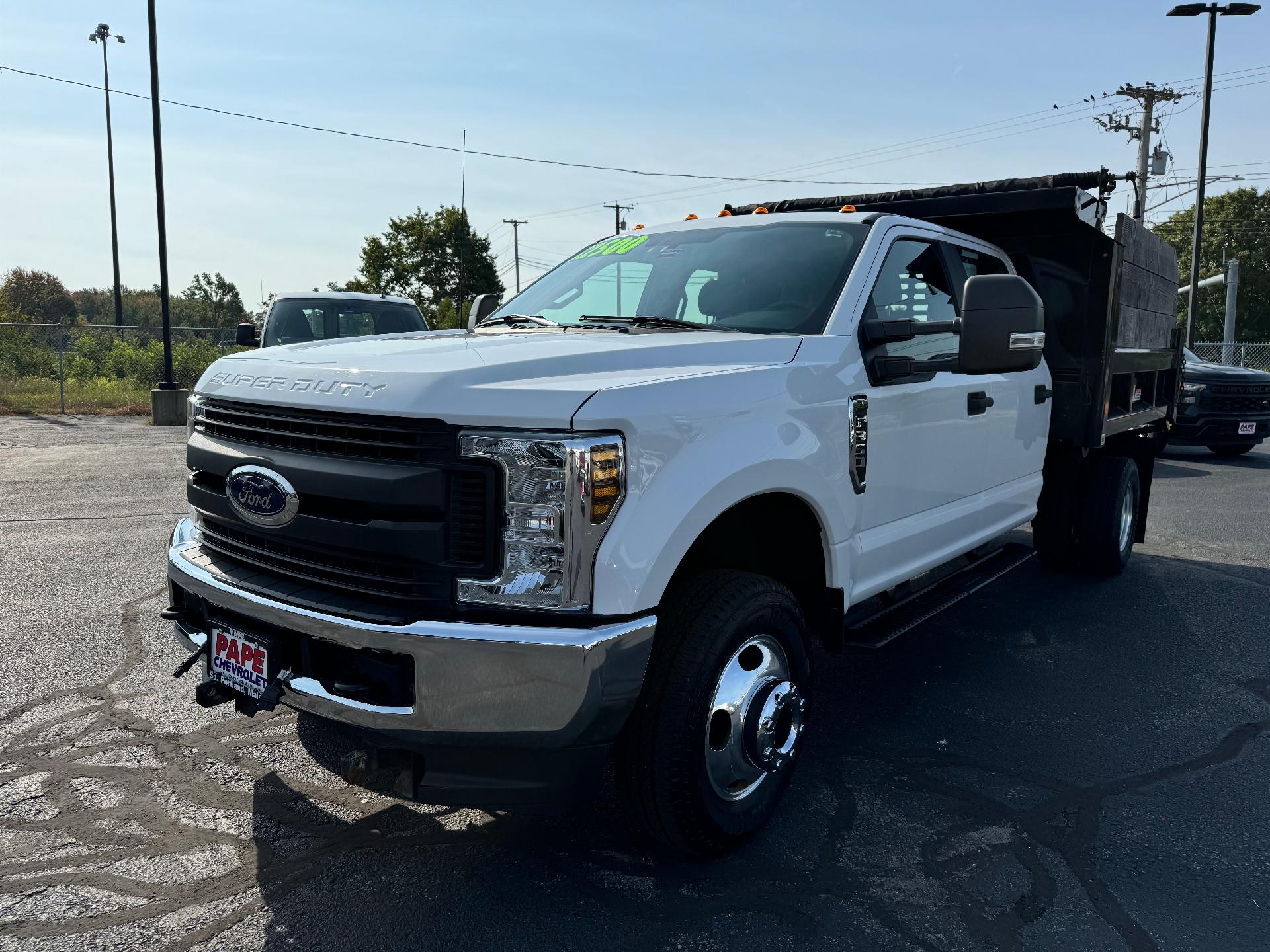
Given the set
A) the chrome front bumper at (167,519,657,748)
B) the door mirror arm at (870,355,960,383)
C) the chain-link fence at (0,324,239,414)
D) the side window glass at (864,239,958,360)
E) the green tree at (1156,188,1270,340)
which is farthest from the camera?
the green tree at (1156,188,1270,340)

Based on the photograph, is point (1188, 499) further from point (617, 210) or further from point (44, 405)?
point (617, 210)

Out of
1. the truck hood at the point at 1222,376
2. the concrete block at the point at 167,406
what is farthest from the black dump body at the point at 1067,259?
the concrete block at the point at 167,406

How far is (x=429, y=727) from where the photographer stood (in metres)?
2.33

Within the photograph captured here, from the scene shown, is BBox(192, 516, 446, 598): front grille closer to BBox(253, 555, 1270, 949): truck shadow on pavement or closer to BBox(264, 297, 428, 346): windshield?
BBox(253, 555, 1270, 949): truck shadow on pavement

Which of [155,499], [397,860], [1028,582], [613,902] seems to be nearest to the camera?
[613,902]

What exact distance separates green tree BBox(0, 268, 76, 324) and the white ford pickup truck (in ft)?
301

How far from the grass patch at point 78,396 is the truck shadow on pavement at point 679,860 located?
16.7m

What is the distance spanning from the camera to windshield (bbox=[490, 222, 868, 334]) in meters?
3.54

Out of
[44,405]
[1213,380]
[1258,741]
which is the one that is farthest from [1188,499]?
[44,405]

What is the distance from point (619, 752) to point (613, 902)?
40cm

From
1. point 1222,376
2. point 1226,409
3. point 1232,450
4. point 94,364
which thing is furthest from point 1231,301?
point 94,364

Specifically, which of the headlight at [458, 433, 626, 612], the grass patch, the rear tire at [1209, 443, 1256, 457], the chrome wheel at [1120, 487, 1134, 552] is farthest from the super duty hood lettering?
the grass patch

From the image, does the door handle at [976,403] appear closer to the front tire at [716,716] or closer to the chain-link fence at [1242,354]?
the front tire at [716,716]

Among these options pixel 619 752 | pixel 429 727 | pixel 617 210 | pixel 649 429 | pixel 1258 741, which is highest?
pixel 617 210
